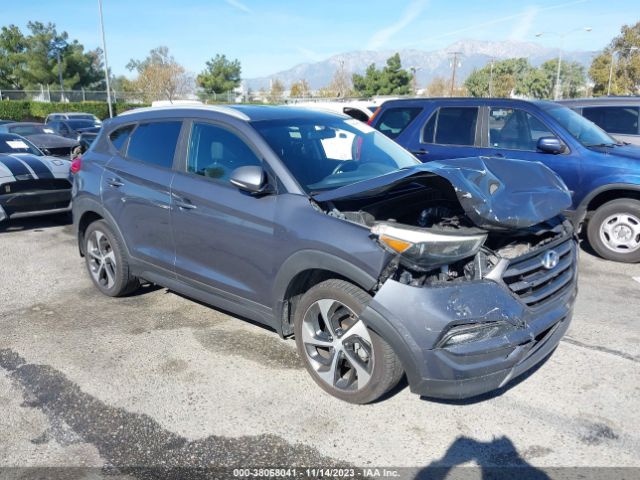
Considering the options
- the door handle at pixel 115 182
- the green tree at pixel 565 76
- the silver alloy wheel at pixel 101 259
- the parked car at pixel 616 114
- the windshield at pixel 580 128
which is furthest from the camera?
the green tree at pixel 565 76

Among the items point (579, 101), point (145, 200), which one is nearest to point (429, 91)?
point (579, 101)

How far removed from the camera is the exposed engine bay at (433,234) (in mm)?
2912

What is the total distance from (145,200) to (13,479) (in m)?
2.35

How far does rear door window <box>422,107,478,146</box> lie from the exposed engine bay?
3432mm

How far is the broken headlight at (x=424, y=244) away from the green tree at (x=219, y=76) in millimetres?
62570

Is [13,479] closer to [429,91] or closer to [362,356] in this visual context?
[362,356]

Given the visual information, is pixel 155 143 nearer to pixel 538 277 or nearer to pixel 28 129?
pixel 538 277

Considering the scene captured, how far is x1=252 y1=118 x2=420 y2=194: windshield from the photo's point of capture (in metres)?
3.82

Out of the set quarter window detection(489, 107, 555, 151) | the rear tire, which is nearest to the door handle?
the rear tire

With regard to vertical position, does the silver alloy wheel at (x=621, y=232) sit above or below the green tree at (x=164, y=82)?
below

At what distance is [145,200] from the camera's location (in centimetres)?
456

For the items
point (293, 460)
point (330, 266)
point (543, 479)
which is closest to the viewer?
point (543, 479)

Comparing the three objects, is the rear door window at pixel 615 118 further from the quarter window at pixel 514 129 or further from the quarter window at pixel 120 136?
the quarter window at pixel 120 136

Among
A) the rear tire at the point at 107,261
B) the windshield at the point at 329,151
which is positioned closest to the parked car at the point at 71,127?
the rear tire at the point at 107,261
